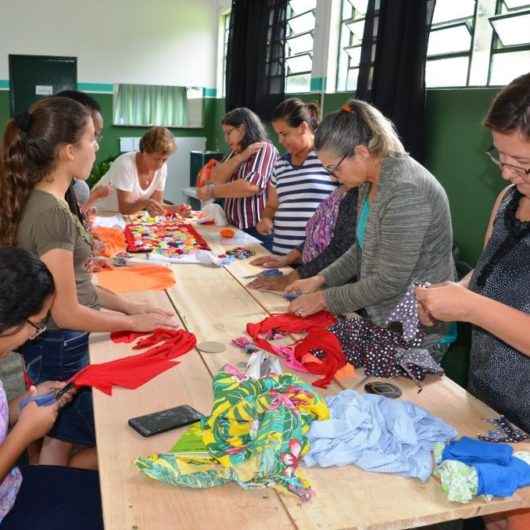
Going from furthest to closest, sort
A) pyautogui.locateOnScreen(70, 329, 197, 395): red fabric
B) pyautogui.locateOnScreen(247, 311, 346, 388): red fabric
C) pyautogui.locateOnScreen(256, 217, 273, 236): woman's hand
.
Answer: pyautogui.locateOnScreen(256, 217, 273, 236): woman's hand, pyautogui.locateOnScreen(247, 311, 346, 388): red fabric, pyautogui.locateOnScreen(70, 329, 197, 395): red fabric

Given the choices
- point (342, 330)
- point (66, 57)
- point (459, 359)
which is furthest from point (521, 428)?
point (66, 57)

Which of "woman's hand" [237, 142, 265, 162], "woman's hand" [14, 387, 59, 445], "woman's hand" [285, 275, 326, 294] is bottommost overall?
"woman's hand" [14, 387, 59, 445]

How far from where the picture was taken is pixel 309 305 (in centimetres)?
214

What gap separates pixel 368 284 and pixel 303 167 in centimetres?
133

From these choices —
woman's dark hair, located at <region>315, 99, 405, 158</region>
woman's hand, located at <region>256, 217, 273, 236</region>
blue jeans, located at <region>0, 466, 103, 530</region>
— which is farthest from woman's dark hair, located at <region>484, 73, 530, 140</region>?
woman's hand, located at <region>256, 217, 273, 236</region>

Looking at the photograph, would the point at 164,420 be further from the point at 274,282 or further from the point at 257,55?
the point at 257,55

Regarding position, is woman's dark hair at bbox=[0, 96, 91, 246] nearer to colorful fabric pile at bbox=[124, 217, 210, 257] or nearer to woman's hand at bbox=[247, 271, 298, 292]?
woman's hand at bbox=[247, 271, 298, 292]

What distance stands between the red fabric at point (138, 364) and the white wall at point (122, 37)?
22.8 feet

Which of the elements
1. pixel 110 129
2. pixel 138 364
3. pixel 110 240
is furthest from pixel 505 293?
pixel 110 129

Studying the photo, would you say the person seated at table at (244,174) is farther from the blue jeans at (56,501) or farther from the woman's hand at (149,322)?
the blue jeans at (56,501)

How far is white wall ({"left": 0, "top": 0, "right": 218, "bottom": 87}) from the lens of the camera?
7.65m

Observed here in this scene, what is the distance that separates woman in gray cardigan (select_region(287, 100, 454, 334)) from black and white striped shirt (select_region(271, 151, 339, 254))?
981 millimetres

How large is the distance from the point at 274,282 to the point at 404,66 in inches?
67.9

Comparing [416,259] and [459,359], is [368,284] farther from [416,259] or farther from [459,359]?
[459,359]
